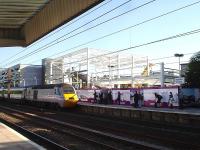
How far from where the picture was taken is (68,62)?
86.5 meters

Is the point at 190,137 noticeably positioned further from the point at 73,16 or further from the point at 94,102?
the point at 94,102

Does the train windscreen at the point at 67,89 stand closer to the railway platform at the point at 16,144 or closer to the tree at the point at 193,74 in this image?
the tree at the point at 193,74

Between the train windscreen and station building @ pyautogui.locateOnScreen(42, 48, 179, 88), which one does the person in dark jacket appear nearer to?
the train windscreen

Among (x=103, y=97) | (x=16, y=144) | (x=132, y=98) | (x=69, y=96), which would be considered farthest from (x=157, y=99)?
(x=16, y=144)

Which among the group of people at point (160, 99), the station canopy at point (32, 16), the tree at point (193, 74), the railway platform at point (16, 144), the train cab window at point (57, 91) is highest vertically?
the station canopy at point (32, 16)

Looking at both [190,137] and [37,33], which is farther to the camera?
[37,33]

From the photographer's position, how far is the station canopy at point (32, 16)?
69.8 ft

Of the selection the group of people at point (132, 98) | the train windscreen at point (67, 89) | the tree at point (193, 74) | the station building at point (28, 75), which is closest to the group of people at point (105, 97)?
the group of people at point (132, 98)

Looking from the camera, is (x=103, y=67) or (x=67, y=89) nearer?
(x=67, y=89)

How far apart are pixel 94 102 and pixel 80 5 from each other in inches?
1092

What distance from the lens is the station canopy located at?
21267 millimetres

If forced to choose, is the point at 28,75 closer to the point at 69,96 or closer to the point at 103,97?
the point at 103,97

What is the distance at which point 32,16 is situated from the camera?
2706cm

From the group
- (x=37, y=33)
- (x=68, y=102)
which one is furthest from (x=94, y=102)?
(x=37, y=33)
